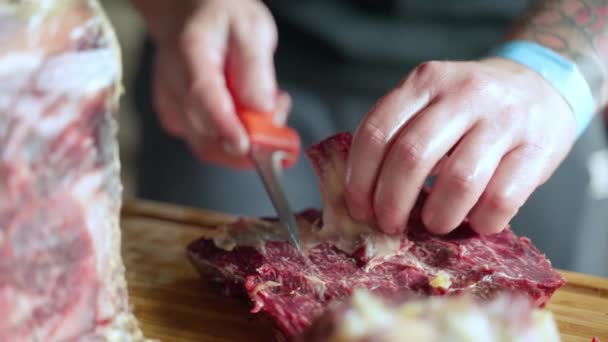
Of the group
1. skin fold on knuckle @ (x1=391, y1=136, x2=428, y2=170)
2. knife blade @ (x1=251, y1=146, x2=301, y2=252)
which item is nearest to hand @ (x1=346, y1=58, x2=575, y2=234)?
skin fold on knuckle @ (x1=391, y1=136, x2=428, y2=170)

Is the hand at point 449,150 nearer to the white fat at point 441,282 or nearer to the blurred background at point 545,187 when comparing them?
the white fat at point 441,282

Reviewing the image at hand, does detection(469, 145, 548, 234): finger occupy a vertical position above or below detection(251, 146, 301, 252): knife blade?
above

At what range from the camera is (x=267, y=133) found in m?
1.81

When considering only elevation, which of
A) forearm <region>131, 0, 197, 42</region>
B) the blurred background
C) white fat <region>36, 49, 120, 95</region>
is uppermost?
white fat <region>36, 49, 120, 95</region>

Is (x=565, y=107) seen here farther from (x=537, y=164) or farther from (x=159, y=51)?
(x=159, y=51)

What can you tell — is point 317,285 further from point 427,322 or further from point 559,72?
point 559,72

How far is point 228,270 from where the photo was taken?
4.76ft

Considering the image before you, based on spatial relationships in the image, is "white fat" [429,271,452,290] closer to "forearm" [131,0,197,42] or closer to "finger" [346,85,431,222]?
"finger" [346,85,431,222]

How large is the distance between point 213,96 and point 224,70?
176 mm

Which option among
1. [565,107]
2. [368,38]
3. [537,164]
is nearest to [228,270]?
[537,164]

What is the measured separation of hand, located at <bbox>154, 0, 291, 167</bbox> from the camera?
178cm

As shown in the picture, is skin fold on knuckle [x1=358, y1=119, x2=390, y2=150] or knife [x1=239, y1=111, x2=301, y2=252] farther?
knife [x1=239, y1=111, x2=301, y2=252]

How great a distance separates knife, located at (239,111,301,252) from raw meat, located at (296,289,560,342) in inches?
26.8

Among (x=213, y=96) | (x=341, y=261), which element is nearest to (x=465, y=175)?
(x=341, y=261)
